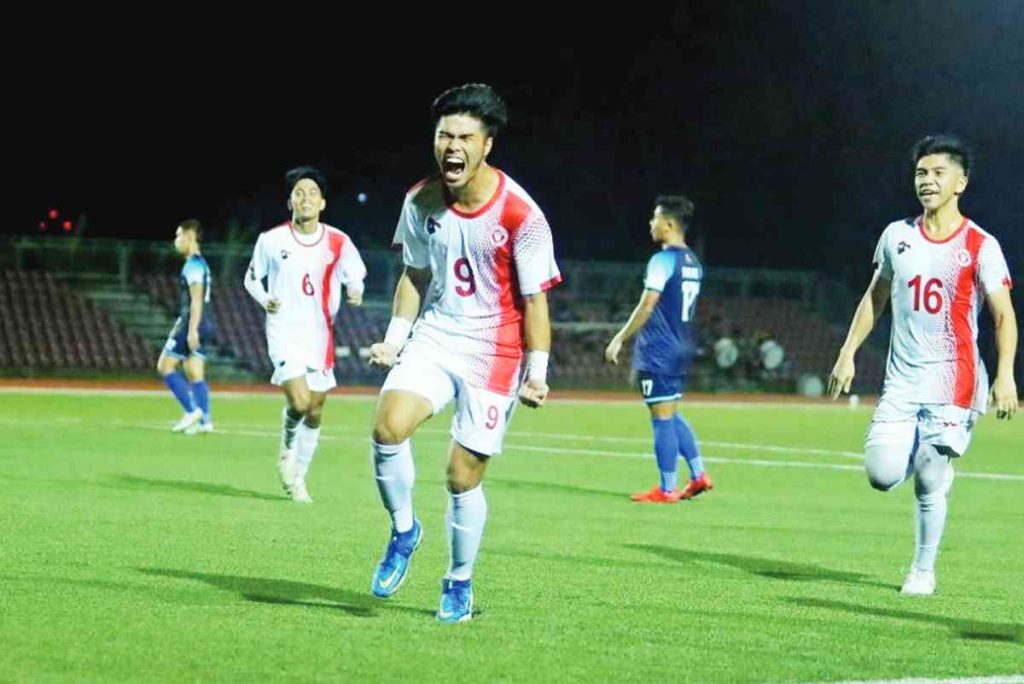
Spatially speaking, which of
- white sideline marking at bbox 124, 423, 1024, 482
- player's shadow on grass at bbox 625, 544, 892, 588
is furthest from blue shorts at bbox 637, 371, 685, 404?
white sideline marking at bbox 124, 423, 1024, 482

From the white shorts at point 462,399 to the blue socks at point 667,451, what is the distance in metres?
7.06

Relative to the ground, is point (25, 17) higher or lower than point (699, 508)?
higher

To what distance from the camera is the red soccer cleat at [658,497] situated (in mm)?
14828

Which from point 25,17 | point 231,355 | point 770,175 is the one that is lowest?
point 231,355

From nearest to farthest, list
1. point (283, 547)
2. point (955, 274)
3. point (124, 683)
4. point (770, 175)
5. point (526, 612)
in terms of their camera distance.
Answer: point (124, 683) → point (526, 612) → point (955, 274) → point (283, 547) → point (770, 175)

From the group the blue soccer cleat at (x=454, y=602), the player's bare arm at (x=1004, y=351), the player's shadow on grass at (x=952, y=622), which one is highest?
the player's bare arm at (x=1004, y=351)

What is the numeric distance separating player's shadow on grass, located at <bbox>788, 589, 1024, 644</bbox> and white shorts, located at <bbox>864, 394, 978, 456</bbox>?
1001 millimetres

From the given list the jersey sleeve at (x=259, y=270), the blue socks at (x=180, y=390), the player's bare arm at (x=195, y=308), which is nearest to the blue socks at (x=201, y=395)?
the blue socks at (x=180, y=390)

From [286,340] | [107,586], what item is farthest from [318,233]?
[107,586]

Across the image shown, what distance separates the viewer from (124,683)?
6.24 metres

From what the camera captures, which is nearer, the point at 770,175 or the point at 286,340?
the point at 286,340

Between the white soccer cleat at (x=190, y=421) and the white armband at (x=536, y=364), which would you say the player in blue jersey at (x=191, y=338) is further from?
the white armband at (x=536, y=364)

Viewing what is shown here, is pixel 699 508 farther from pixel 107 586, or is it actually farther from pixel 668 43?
pixel 668 43

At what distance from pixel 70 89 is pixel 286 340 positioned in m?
35.4
